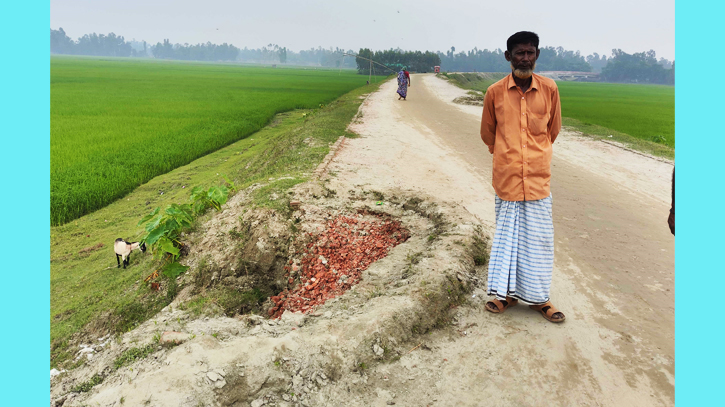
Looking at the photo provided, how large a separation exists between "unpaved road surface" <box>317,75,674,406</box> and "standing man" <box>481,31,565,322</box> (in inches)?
11.2

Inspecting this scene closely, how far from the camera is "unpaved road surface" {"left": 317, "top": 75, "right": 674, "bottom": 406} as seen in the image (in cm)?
232

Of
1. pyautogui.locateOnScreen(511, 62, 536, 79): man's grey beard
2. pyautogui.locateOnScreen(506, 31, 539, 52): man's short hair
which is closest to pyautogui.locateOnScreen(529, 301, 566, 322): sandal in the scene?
pyautogui.locateOnScreen(511, 62, 536, 79): man's grey beard

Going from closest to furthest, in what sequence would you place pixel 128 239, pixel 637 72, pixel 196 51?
pixel 128 239 → pixel 637 72 → pixel 196 51

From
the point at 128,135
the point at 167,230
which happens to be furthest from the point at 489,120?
the point at 128,135

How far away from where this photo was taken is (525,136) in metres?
2.76

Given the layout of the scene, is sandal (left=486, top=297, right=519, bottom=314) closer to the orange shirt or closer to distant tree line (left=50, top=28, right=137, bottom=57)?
the orange shirt

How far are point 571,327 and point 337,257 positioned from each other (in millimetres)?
1994

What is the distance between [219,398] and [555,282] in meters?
2.62

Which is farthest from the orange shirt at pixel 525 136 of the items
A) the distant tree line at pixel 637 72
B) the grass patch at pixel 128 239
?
the distant tree line at pixel 637 72

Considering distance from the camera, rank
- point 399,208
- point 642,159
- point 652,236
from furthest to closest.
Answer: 1. point 642,159
2. point 399,208
3. point 652,236

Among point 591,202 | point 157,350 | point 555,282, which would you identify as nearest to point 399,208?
point 555,282

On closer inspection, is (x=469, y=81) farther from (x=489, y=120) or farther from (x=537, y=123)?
(x=537, y=123)

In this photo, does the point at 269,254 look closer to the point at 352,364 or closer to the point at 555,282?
the point at 352,364

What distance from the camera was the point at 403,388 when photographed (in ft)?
7.77
